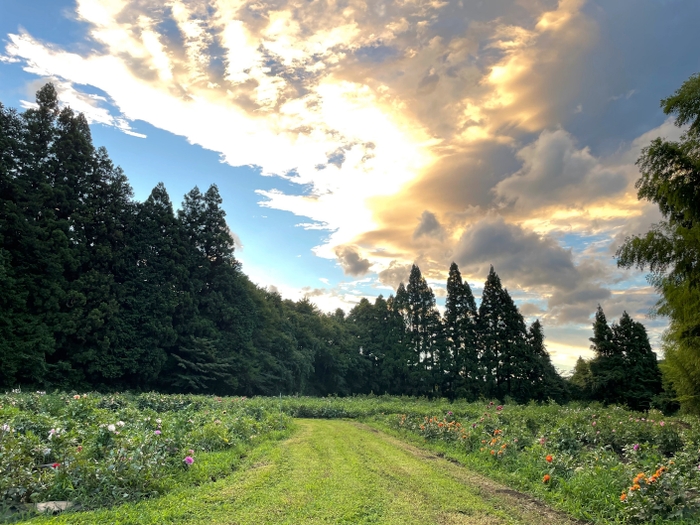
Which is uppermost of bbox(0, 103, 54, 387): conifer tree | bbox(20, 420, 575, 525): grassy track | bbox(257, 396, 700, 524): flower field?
bbox(0, 103, 54, 387): conifer tree

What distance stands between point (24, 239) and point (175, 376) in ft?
38.0

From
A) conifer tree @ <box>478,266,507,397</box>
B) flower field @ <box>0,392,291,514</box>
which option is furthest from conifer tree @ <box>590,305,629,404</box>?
flower field @ <box>0,392,291,514</box>

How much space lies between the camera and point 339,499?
504 cm

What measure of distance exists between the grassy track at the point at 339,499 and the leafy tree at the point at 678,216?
258 inches

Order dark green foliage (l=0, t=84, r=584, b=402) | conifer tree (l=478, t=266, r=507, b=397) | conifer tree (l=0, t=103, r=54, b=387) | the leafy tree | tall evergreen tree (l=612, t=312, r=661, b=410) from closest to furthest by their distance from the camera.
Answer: the leafy tree
conifer tree (l=0, t=103, r=54, b=387)
dark green foliage (l=0, t=84, r=584, b=402)
tall evergreen tree (l=612, t=312, r=661, b=410)
conifer tree (l=478, t=266, r=507, b=397)

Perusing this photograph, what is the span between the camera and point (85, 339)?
2061 centimetres

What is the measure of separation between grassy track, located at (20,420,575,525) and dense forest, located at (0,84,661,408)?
59.4 feet

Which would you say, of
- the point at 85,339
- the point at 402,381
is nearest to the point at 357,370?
the point at 402,381

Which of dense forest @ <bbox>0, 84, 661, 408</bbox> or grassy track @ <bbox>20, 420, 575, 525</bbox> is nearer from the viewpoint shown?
grassy track @ <bbox>20, 420, 575, 525</bbox>

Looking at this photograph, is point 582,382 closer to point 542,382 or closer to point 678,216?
point 542,382

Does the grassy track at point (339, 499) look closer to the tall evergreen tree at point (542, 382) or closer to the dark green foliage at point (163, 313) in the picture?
the dark green foliage at point (163, 313)

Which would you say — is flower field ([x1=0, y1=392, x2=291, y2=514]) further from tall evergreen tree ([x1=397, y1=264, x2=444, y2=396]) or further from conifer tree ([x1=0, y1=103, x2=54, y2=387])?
tall evergreen tree ([x1=397, y1=264, x2=444, y2=396])

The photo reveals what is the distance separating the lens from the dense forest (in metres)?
19.7

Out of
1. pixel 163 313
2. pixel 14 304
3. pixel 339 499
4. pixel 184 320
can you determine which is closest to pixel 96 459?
pixel 339 499
